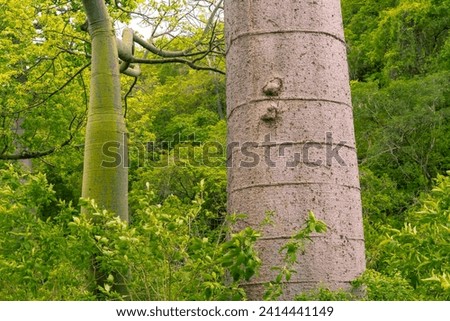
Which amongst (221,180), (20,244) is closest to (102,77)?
(20,244)

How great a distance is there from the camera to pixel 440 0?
61.2 ft

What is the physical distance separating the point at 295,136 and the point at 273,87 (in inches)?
8.5

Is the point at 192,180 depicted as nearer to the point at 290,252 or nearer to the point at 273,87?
the point at 273,87

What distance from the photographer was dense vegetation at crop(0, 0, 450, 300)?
2232 mm

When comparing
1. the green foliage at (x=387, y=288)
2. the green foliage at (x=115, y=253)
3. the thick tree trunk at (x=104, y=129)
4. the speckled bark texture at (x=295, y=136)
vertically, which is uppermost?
the thick tree trunk at (x=104, y=129)

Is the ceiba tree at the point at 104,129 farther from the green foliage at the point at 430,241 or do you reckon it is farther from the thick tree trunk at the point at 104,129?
the green foliage at the point at 430,241

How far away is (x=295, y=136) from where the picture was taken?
2590 millimetres

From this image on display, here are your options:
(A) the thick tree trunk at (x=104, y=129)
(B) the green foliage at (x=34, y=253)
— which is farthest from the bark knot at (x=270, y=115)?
(A) the thick tree trunk at (x=104, y=129)

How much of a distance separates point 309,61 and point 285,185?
0.51 meters

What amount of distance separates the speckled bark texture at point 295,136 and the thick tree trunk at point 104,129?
397 cm

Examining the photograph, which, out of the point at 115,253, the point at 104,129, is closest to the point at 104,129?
the point at 104,129

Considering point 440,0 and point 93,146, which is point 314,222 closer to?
point 93,146

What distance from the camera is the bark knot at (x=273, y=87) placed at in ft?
8.68

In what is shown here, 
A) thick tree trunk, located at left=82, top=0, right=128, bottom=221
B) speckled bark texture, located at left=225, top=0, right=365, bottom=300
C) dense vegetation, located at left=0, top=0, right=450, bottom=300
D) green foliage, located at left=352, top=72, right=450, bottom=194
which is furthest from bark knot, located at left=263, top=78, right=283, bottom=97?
green foliage, located at left=352, top=72, right=450, bottom=194
